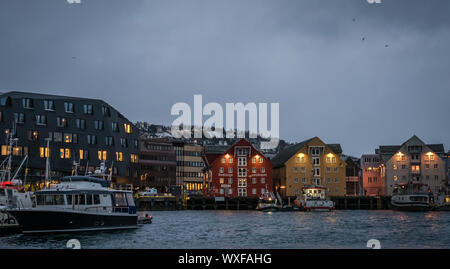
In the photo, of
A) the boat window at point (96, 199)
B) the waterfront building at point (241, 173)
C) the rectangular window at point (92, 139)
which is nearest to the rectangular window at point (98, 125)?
the rectangular window at point (92, 139)

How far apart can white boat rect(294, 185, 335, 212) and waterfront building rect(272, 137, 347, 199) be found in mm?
8546

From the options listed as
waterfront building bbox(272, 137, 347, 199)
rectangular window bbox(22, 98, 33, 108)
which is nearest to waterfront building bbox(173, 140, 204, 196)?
waterfront building bbox(272, 137, 347, 199)

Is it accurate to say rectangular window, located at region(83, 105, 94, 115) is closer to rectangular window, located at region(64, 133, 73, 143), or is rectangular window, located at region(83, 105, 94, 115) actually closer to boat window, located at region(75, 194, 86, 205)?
rectangular window, located at region(64, 133, 73, 143)

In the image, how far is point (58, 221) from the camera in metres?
37.6

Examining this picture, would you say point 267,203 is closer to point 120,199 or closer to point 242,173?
point 242,173

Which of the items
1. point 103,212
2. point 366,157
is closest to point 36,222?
point 103,212

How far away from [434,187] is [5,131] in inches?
3402

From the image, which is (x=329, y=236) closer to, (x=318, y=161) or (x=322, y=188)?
(x=322, y=188)

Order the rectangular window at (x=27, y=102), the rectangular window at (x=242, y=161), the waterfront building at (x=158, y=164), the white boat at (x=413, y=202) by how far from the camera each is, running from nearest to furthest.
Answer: the rectangular window at (x=27, y=102)
the white boat at (x=413, y=202)
the rectangular window at (x=242, y=161)
the waterfront building at (x=158, y=164)

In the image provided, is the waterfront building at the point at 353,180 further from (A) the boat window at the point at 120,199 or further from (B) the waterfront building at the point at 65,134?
(A) the boat window at the point at 120,199

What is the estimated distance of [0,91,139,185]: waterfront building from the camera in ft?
268

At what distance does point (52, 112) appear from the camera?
86875 mm

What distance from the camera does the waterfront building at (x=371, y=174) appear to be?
12950 centimetres

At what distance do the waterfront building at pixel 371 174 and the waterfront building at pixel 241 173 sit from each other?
32.1 meters
